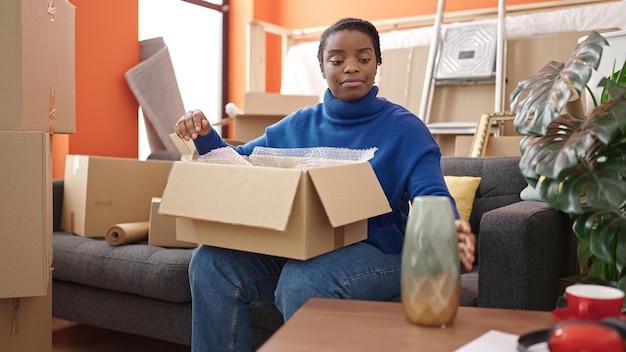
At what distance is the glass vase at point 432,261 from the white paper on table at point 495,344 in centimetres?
7

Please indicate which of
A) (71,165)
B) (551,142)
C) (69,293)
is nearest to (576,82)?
(551,142)

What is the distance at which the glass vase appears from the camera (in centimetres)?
86

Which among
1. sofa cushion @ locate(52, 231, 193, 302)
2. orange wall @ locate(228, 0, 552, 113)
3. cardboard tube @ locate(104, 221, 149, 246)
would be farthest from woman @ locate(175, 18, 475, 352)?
orange wall @ locate(228, 0, 552, 113)

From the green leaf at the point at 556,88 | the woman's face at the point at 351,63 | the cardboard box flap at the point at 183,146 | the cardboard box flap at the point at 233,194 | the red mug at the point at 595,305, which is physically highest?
the woman's face at the point at 351,63

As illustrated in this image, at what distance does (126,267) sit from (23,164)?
0.56m

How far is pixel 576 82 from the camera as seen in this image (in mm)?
1033

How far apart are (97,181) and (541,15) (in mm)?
2463

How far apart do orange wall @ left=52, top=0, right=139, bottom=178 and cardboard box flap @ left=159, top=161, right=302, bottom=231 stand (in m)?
2.06

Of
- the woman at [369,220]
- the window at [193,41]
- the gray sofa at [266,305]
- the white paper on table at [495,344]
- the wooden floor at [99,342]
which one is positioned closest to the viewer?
the white paper on table at [495,344]

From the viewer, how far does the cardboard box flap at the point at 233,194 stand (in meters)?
1.05

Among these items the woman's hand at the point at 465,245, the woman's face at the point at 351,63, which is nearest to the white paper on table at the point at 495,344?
the woman's hand at the point at 465,245

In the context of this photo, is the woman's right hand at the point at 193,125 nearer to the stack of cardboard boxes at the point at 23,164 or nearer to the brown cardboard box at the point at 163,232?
the stack of cardboard boxes at the point at 23,164

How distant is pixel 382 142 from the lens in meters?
1.44

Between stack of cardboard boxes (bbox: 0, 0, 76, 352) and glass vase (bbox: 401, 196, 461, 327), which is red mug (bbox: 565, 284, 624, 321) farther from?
stack of cardboard boxes (bbox: 0, 0, 76, 352)
